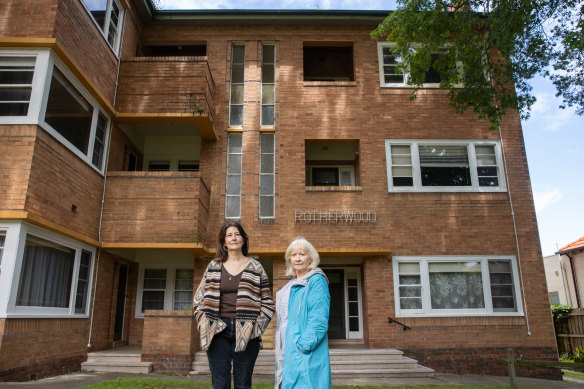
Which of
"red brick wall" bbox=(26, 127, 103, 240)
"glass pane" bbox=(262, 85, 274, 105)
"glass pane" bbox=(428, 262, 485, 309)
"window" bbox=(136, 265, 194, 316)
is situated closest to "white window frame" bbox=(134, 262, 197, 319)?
"window" bbox=(136, 265, 194, 316)

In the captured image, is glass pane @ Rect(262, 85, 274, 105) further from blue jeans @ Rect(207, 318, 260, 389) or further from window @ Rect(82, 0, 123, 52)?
blue jeans @ Rect(207, 318, 260, 389)

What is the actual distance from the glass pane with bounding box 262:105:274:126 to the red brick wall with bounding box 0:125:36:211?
19.6 ft

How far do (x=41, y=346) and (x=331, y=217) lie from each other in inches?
270

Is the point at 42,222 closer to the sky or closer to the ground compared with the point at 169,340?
closer to the sky

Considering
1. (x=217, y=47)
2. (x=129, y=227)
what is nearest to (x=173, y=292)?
(x=129, y=227)

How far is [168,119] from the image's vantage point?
1100 cm

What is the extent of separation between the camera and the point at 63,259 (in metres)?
8.62

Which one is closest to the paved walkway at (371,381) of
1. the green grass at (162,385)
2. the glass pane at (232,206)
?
the green grass at (162,385)

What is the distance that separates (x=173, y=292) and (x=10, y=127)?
637 cm

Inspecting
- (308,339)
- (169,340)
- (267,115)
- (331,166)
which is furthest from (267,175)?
(308,339)

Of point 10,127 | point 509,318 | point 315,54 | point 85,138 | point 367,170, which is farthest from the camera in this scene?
point 315,54

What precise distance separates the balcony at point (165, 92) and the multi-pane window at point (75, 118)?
0.84 meters

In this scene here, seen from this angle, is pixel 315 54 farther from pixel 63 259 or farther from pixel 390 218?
pixel 63 259

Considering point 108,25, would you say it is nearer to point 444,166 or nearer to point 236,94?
point 236,94
